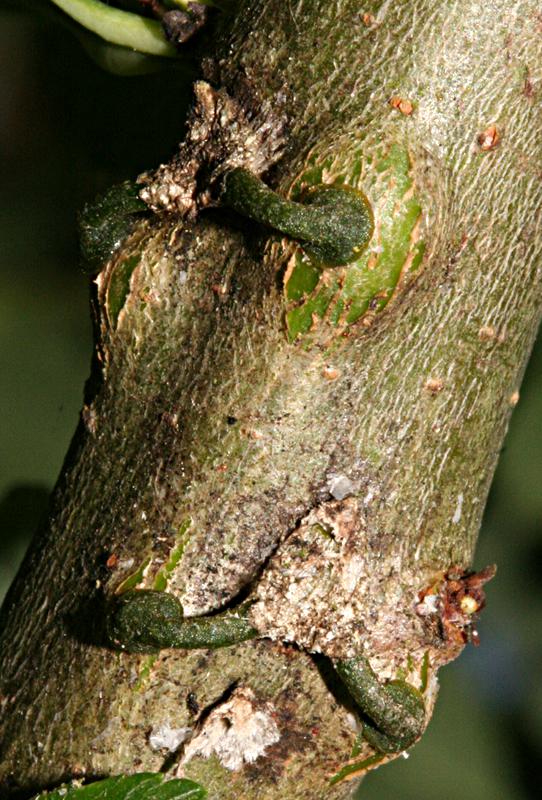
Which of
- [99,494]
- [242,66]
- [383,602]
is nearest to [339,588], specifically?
[383,602]

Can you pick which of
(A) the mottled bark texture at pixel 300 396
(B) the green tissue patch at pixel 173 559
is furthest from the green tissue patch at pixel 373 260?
(B) the green tissue patch at pixel 173 559

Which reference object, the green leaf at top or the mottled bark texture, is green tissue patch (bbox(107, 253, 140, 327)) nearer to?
the mottled bark texture

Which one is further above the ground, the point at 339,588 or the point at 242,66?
the point at 242,66

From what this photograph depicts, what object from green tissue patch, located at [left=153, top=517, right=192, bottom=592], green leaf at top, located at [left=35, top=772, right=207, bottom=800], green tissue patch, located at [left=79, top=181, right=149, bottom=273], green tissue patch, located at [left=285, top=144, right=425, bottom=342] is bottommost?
green leaf at top, located at [left=35, top=772, right=207, bottom=800]

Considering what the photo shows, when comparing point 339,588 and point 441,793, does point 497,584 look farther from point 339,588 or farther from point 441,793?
point 339,588

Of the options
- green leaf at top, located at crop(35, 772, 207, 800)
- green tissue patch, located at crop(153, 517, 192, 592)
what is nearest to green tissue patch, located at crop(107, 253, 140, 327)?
green tissue patch, located at crop(153, 517, 192, 592)

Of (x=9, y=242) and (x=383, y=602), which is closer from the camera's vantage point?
(x=383, y=602)
